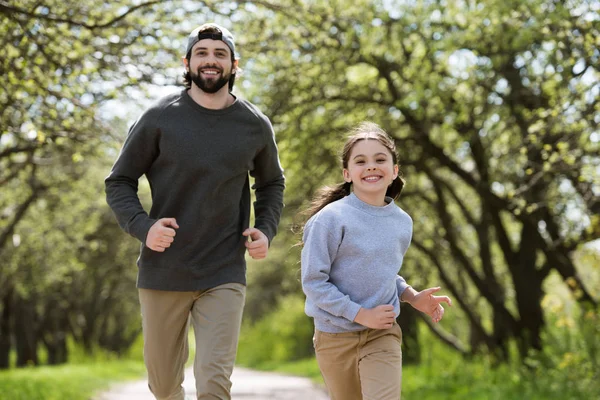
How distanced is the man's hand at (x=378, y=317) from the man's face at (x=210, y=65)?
149 centimetres

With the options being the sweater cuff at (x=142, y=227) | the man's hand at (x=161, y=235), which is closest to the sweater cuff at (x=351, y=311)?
the man's hand at (x=161, y=235)

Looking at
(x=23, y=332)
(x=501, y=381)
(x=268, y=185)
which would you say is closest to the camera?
(x=268, y=185)

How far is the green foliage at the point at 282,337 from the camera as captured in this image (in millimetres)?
33719

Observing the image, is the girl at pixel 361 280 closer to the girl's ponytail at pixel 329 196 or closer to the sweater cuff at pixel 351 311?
the sweater cuff at pixel 351 311

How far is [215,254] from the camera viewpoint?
481 centimetres

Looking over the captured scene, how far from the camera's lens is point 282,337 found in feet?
118

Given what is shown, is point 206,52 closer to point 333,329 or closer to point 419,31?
point 333,329

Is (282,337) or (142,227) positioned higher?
(282,337)

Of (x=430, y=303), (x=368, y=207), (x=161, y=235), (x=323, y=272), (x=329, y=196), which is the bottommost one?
(x=430, y=303)

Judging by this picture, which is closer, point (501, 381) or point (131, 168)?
point (131, 168)

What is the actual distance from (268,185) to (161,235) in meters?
1.00

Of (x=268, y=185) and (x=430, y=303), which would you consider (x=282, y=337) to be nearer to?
(x=268, y=185)

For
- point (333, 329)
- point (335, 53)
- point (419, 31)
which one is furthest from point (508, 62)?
point (333, 329)

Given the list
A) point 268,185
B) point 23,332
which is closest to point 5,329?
point 23,332
